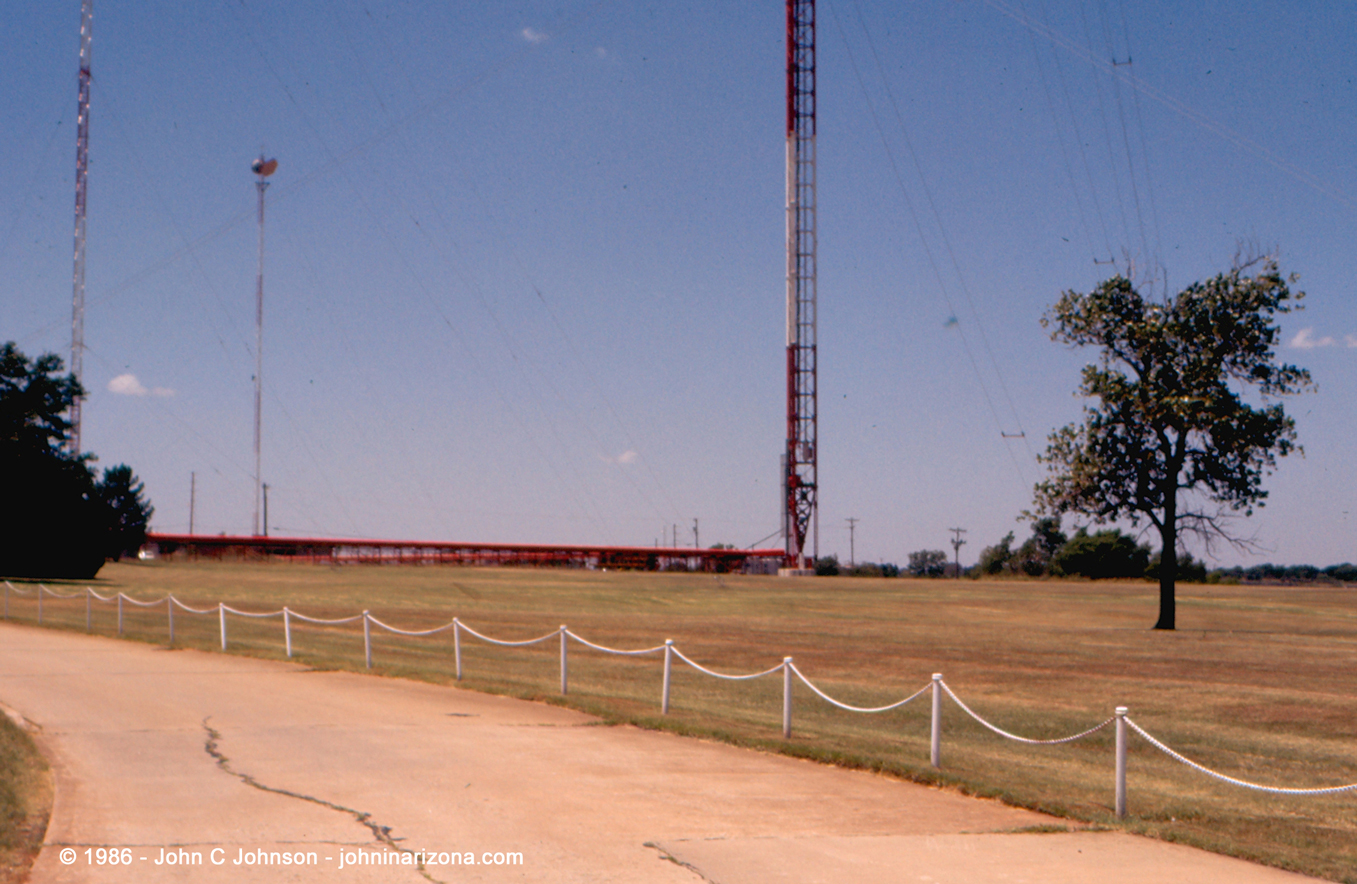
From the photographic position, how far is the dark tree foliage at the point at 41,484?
62875mm

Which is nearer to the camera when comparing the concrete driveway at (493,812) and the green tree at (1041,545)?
the concrete driveway at (493,812)

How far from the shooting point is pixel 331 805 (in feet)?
31.6

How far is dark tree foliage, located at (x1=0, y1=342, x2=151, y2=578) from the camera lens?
206ft

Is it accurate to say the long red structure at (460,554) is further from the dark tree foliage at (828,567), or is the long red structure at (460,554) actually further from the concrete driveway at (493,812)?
the concrete driveway at (493,812)

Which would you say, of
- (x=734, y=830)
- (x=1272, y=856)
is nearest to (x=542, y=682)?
(x=734, y=830)

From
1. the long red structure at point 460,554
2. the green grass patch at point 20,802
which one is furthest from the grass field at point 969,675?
the long red structure at point 460,554

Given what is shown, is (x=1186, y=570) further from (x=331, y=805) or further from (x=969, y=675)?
(x=331, y=805)

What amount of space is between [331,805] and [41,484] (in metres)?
63.2

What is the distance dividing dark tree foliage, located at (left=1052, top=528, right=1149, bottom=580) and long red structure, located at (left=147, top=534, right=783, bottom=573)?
39.3 metres

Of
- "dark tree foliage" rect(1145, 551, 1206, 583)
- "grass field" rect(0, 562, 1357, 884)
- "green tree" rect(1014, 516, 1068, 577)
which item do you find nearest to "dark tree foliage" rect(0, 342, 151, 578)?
"grass field" rect(0, 562, 1357, 884)

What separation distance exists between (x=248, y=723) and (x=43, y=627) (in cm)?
2057

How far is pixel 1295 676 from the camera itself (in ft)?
86.6

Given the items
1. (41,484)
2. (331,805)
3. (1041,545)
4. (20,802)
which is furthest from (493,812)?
(1041,545)

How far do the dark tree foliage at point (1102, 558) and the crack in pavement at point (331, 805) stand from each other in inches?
5038
